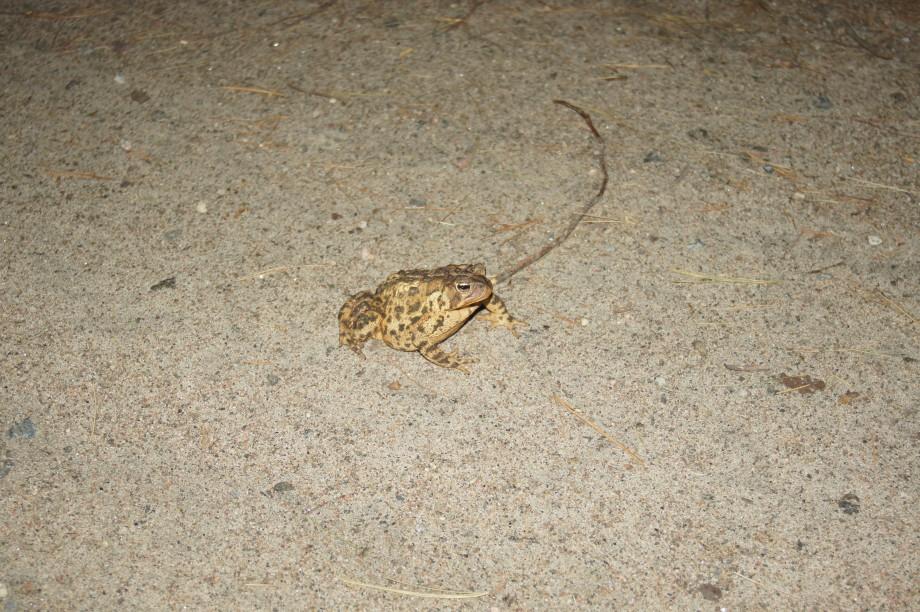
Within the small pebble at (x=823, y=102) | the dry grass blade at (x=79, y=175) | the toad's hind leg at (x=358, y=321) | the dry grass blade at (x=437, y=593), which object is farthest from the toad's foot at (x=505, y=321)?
the small pebble at (x=823, y=102)

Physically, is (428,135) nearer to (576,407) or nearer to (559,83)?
(559,83)

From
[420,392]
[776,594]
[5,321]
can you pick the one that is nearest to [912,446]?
[776,594]

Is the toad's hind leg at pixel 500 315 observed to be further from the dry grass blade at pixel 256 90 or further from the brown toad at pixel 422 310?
the dry grass blade at pixel 256 90

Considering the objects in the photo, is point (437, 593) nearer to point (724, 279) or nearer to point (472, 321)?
point (472, 321)

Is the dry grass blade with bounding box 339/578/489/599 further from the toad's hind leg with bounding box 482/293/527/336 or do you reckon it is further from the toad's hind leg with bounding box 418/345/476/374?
the toad's hind leg with bounding box 482/293/527/336

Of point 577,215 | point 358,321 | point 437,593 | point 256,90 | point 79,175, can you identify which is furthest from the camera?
point 256,90

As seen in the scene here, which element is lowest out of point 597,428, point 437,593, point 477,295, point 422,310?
point 437,593

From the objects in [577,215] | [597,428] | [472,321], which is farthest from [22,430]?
[577,215]

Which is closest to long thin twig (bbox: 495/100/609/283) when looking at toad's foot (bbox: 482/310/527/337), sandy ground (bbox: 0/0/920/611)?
sandy ground (bbox: 0/0/920/611)
